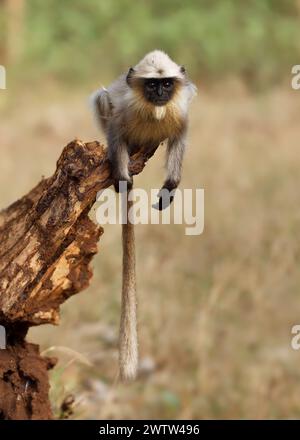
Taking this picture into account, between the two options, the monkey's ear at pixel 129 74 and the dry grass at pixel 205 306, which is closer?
the monkey's ear at pixel 129 74

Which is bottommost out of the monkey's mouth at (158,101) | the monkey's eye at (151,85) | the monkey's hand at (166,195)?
the monkey's hand at (166,195)

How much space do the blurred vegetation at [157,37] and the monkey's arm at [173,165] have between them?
1297 centimetres

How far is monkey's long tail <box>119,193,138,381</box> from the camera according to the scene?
456 cm

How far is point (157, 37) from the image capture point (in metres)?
18.3

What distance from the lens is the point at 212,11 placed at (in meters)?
19.1

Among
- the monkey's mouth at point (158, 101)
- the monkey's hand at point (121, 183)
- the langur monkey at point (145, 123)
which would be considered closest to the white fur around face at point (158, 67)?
the langur monkey at point (145, 123)

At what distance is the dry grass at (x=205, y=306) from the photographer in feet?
23.3

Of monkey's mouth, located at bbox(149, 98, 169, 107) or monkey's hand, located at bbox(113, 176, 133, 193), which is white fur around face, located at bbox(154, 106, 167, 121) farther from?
monkey's hand, located at bbox(113, 176, 133, 193)

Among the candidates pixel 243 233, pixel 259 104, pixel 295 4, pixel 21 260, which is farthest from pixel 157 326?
pixel 295 4

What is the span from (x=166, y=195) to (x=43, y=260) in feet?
2.36

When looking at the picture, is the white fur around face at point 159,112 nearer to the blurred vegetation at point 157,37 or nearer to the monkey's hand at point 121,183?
the monkey's hand at point 121,183

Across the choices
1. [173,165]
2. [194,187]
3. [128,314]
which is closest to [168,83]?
[173,165]

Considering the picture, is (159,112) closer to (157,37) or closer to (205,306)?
(205,306)

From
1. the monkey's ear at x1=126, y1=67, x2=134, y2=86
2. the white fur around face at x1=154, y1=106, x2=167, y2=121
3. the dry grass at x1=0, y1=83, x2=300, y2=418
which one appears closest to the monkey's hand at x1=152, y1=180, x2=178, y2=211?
the white fur around face at x1=154, y1=106, x2=167, y2=121
